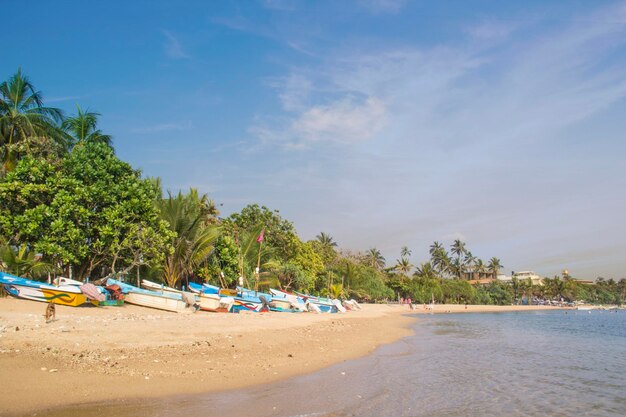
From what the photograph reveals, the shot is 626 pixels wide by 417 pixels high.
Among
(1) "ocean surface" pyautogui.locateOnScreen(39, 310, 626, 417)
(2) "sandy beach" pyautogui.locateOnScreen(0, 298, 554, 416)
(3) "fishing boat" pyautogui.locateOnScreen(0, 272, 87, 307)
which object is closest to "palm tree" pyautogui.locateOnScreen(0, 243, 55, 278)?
(3) "fishing boat" pyautogui.locateOnScreen(0, 272, 87, 307)

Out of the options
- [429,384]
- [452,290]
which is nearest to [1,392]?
[429,384]

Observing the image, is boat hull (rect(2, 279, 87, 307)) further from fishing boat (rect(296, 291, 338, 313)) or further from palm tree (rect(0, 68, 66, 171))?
fishing boat (rect(296, 291, 338, 313))

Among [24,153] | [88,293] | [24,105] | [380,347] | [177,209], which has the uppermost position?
[24,105]

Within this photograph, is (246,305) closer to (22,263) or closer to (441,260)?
(22,263)

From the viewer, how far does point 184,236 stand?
27.8m

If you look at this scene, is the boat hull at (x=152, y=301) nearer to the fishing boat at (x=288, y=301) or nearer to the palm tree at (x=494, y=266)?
the fishing boat at (x=288, y=301)

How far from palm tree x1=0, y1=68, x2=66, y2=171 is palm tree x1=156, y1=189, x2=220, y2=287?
7.41 m

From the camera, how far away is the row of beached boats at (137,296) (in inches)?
641

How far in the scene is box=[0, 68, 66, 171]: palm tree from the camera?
23.6 metres

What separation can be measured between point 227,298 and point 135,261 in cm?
515

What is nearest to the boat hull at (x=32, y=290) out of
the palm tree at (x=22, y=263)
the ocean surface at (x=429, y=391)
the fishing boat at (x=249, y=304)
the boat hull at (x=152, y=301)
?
the palm tree at (x=22, y=263)

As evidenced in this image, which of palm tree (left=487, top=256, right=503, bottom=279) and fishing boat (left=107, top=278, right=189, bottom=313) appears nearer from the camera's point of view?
fishing boat (left=107, top=278, right=189, bottom=313)

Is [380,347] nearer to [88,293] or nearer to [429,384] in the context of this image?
[429,384]

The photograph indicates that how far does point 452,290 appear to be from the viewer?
85.1 m
